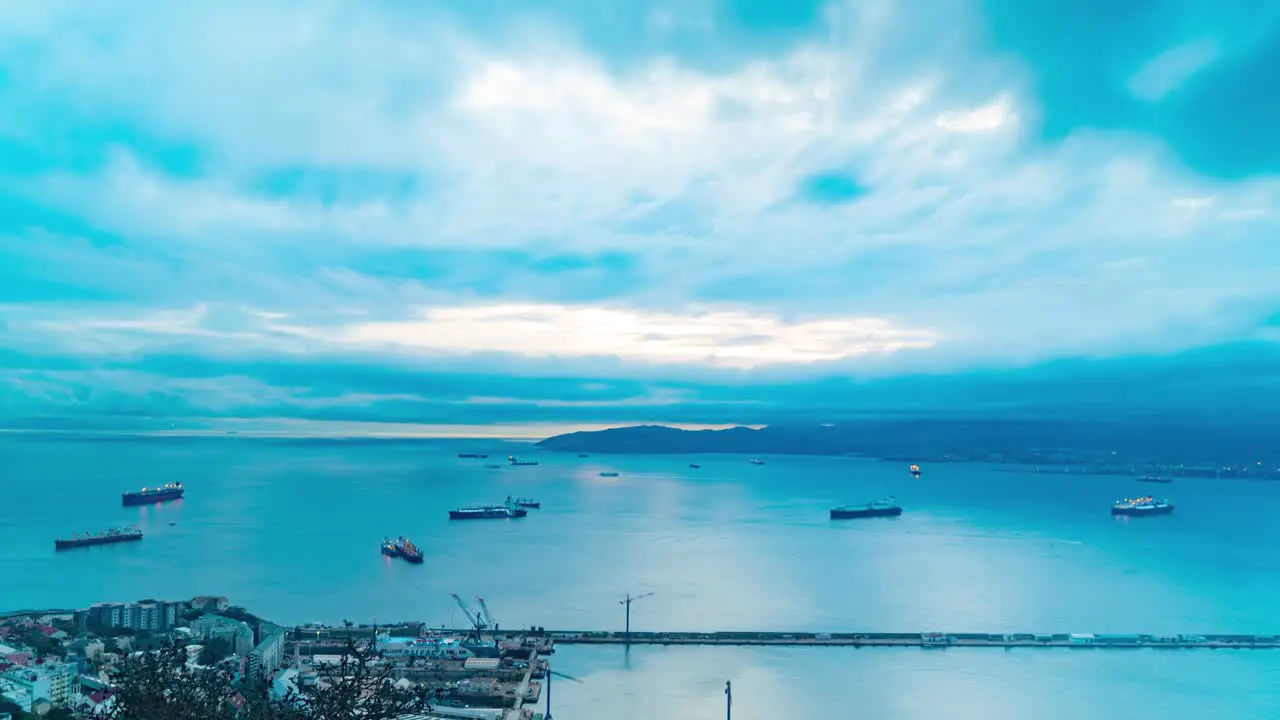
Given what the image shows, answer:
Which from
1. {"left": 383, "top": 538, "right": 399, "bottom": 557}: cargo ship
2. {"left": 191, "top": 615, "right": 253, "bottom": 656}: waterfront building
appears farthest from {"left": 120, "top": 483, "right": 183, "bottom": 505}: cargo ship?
{"left": 191, "top": 615, "right": 253, "bottom": 656}: waterfront building

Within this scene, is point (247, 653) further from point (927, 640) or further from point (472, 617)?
point (927, 640)

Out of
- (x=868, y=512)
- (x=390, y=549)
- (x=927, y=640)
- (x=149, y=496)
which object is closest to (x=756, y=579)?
(x=927, y=640)

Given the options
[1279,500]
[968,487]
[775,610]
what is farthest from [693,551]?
[1279,500]

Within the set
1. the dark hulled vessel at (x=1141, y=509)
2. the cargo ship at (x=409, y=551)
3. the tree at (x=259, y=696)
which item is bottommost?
the cargo ship at (x=409, y=551)

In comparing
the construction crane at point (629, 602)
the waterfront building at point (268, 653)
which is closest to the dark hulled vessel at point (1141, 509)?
the construction crane at point (629, 602)

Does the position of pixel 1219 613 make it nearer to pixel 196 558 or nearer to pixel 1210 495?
pixel 196 558

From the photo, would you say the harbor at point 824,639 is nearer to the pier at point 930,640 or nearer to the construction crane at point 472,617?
the pier at point 930,640

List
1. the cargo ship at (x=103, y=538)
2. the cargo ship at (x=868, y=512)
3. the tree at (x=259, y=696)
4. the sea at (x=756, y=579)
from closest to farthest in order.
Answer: the tree at (x=259, y=696) → the sea at (x=756, y=579) → the cargo ship at (x=103, y=538) → the cargo ship at (x=868, y=512)
